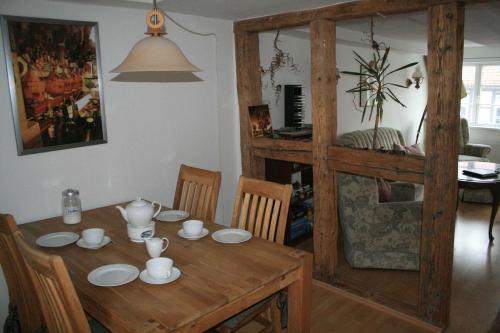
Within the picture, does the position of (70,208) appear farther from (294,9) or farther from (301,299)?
(294,9)

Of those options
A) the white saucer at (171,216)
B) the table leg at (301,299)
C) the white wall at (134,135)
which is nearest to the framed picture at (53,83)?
the white wall at (134,135)

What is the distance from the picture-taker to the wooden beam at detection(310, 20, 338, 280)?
2975 millimetres

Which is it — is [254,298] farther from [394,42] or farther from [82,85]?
[394,42]

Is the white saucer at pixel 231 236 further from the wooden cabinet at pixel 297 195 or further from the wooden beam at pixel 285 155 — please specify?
the wooden cabinet at pixel 297 195

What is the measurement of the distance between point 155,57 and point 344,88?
3.82 metres

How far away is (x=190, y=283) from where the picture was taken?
1.71m

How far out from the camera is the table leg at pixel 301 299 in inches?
75.7

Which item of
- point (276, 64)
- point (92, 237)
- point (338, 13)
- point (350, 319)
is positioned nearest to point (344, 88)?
point (276, 64)

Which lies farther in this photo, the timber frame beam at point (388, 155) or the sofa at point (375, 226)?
the sofa at point (375, 226)

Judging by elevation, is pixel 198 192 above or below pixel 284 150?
below

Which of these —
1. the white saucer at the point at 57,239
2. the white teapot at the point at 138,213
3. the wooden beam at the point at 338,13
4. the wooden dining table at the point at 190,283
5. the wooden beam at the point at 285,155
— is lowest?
the wooden dining table at the point at 190,283

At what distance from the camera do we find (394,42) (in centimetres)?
565

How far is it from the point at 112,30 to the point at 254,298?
203 cm

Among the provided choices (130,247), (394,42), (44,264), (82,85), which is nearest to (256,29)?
(82,85)
